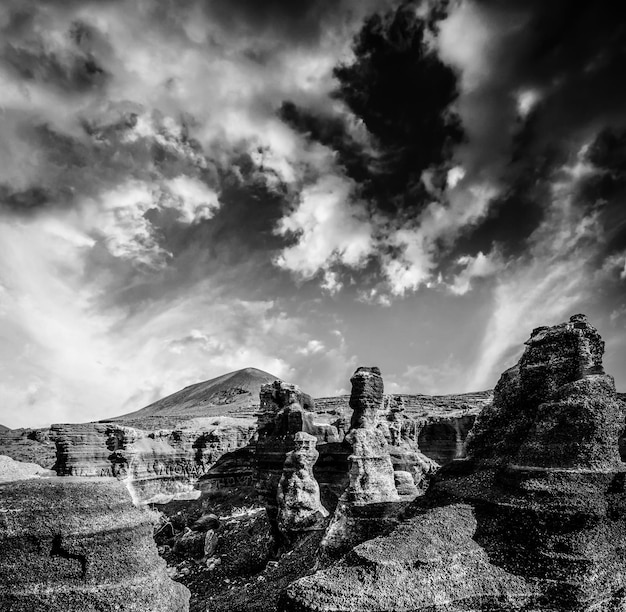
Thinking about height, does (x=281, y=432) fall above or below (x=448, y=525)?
above

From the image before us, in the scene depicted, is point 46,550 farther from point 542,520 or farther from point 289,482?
point 289,482

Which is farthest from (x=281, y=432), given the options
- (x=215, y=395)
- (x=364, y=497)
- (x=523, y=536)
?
(x=215, y=395)

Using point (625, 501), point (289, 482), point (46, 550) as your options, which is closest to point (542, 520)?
point (625, 501)

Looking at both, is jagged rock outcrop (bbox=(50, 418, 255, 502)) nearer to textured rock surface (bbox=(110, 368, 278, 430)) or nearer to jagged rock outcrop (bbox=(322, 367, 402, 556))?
jagged rock outcrop (bbox=(322, 367, 402, 556))

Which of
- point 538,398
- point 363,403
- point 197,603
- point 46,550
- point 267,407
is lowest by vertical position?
point 197,603

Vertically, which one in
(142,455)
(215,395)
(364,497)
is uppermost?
(215,395)

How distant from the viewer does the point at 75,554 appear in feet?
21.0

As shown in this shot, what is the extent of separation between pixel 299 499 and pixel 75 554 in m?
8.17

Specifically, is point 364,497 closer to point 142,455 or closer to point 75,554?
point 75,554

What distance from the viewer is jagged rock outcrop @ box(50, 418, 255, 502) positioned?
26.7 metres

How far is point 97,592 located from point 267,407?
66.0 feet

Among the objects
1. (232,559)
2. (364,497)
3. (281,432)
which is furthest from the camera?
(281,432)

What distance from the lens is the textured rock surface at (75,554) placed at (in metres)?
6.18

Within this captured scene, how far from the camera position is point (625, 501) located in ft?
19.8
